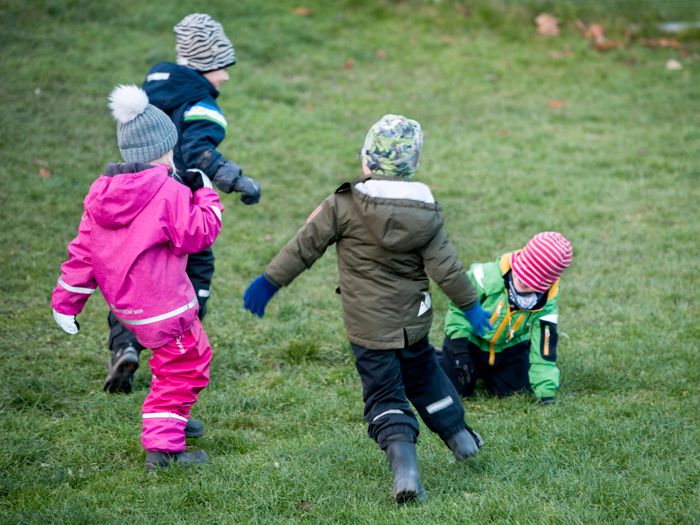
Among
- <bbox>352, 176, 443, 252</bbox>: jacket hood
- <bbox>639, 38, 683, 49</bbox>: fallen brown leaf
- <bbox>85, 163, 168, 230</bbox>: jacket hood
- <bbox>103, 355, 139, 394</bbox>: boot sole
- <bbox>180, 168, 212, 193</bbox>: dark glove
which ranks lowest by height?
<bbox>639, 38, 683, 49</bbox>: fallen brown leaf

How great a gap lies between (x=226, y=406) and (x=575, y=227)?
452 cm

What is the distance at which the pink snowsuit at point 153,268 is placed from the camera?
4145mm

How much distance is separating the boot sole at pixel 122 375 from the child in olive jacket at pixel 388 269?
1500mm

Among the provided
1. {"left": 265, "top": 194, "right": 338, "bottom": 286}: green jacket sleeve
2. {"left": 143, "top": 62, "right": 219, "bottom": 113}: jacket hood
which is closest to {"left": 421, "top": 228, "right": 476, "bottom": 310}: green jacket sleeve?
{"left": 265, "top": 194, "right": 338, "bottom": 286}: green jacket sleeve

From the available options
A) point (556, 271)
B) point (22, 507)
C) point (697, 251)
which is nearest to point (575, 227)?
point (697, 251)

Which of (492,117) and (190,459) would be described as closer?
(190,459)

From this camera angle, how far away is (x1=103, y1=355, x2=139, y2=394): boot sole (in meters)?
5.27

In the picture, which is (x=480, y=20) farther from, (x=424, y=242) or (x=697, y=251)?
(x=424, y=242)

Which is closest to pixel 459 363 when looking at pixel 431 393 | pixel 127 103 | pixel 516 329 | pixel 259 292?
pixel 516 329

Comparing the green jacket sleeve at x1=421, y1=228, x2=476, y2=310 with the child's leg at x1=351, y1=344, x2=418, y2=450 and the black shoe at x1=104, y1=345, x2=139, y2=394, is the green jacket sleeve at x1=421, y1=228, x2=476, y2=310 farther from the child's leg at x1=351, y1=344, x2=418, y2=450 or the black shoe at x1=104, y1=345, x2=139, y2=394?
the black shoe at x1=104, y1=345, x2=139, y2=394

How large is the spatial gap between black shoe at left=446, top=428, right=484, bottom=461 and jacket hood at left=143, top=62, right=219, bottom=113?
263cm

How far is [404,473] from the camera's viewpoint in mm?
3965

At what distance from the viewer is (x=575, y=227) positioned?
8.49 meters

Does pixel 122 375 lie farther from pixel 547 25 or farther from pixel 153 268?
pixel 547 25
